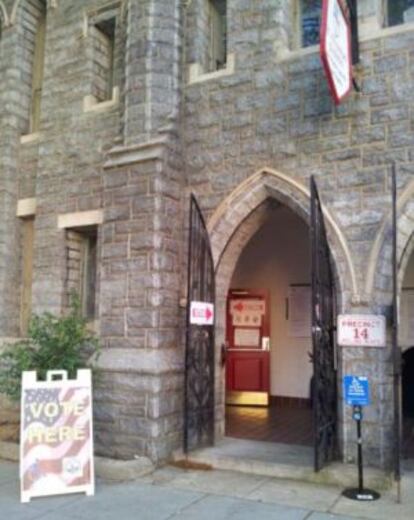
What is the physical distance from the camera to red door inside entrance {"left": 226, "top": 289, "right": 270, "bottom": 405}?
10.2m

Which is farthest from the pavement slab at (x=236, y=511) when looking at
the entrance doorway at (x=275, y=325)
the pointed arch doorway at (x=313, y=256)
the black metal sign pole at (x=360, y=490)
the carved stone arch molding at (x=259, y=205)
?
the entrance doorway at (x=275, y=325)

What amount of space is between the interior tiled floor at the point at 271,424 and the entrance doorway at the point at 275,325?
212mm

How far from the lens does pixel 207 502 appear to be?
5.27m

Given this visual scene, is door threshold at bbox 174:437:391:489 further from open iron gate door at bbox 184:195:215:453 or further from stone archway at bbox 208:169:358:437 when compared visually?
stone archway at bbox 208:169:358:437

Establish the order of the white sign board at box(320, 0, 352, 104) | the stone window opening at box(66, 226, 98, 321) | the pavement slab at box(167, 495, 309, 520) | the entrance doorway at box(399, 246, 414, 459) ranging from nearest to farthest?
the pavement slab at box(167, 495, 309, 520) → the white sign board at box(320, 0, 352, 104) → the stone window opening at box(66, 226, 98, 321) → the entrance doorway at box(399, 246, 414, 459)

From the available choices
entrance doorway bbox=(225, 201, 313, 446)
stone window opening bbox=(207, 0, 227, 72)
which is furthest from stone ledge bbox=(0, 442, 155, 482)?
stone window opening bbox=(207, 0, 227, 72)

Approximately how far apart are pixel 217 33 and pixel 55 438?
Result: 5.44 m

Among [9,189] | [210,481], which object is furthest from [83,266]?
[210,481]

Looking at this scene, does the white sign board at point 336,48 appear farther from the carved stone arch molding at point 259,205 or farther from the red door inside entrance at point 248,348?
the red door inside entrance at point 248,348

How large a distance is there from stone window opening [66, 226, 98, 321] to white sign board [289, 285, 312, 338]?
149 inches

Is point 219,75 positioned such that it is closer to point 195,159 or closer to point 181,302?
point 195,159

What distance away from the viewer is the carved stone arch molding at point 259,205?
243 inches

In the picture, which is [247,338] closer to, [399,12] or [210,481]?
[210,481]

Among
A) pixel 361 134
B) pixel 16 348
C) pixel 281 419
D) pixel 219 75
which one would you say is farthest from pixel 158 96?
pixel 281 419
